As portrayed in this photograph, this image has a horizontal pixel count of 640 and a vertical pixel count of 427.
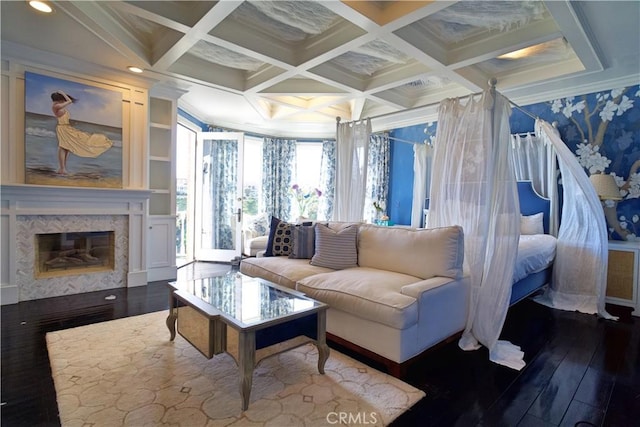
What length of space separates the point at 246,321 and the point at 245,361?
0.21 m

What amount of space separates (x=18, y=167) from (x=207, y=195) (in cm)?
283

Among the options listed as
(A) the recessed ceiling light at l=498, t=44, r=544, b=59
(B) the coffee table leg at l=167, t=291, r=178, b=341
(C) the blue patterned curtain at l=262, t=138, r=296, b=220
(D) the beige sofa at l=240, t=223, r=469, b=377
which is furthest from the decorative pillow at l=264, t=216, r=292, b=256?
(A) the recessed ceiling light at l=498, t=44, r=544, b=59

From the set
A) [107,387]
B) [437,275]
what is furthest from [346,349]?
[107,387]

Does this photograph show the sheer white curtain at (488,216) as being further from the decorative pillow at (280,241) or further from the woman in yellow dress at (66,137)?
the woman in yellow dress at (66,137)

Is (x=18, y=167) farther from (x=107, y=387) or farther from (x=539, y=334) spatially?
(x=539, y=334)

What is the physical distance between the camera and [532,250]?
3.29m

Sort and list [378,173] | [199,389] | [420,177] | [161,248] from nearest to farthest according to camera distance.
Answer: [199,389], [161,248], [420,177], [378,173]

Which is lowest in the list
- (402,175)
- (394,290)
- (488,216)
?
(394,290)

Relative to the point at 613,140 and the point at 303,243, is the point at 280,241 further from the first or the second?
the point at 613,140

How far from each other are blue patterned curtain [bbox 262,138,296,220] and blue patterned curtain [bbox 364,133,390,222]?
5.77 feet

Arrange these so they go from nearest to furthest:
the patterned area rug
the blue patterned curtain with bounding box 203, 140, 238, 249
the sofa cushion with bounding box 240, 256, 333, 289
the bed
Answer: the patterned area rug < the sofa cushion with bounding box 240, 256, 333, 289 < the bed < the blue patterned curtain with bounding box 203, 140, 238, 249

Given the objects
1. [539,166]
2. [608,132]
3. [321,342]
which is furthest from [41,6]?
[608,132]

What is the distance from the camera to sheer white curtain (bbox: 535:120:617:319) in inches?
135

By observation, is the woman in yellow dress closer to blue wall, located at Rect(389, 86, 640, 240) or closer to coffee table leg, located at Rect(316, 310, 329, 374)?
coffee table leg, located at Rect(316, 310, 329, 374)
